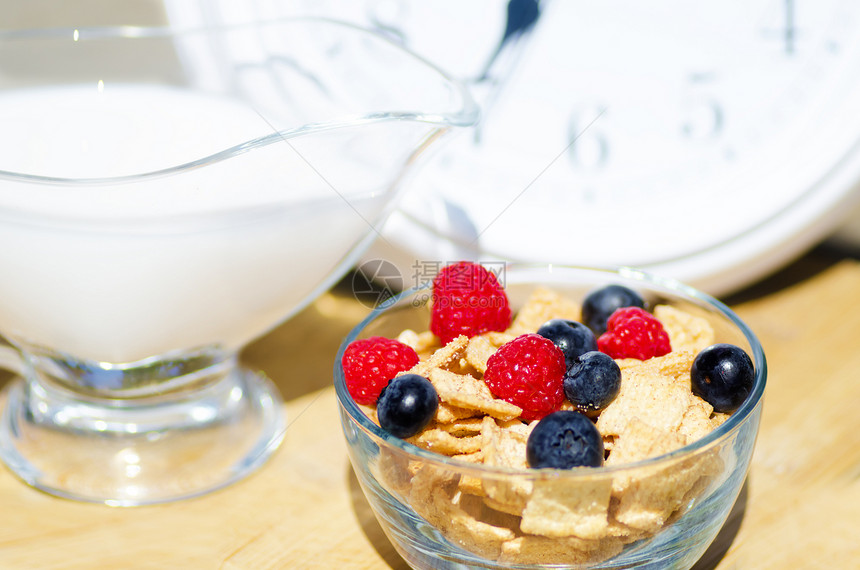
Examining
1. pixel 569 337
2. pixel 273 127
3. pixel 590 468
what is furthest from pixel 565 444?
pixel 273 127

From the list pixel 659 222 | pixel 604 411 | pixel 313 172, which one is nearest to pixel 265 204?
pixel 313 172

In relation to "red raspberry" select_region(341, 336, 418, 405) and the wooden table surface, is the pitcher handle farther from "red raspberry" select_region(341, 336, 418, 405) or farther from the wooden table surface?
"red raspberry" select_region(341, 336, 418, 405)

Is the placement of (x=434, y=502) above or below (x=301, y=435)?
above

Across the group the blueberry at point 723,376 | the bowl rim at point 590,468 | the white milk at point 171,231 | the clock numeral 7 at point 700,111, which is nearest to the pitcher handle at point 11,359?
→ the white milk at point 171,231

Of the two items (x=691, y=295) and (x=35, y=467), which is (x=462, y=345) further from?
(x=35, y=467)

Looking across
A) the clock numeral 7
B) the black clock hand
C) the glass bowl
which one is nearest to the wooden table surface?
the glass bowl

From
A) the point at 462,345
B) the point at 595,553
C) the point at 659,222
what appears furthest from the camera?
the point at 659,222
